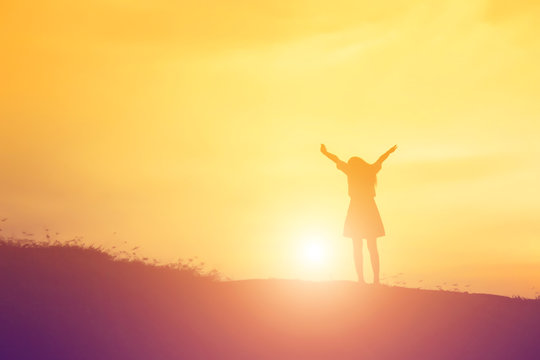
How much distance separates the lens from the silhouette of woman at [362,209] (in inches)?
808

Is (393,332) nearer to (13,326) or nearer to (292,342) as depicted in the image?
(292,342)

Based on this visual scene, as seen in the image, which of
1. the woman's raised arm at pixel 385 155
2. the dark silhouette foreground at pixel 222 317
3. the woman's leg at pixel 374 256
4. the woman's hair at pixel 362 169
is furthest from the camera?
the woman's raised arm at pixel 385 155

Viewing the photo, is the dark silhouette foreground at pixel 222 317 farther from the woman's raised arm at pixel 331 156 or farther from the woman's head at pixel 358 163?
the woman's raised arm at pixel 331 156

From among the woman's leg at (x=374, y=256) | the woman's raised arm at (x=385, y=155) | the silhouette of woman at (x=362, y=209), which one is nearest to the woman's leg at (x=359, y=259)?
the silhouette of woman at (x=362, y=209)

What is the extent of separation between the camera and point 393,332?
17.8m

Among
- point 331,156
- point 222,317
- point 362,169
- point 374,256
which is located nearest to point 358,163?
point 362,169

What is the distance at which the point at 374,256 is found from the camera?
20.5 metres

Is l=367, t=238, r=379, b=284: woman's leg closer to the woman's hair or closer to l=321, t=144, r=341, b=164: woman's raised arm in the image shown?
the woman's hair

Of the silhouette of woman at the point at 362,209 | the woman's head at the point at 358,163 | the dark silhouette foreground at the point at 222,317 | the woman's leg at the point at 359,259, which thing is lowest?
the dark silhouette foreground at the point at 222,317

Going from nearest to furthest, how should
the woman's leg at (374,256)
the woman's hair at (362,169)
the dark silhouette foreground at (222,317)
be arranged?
the dark silhouette foreground at (222,317), the woman's leg at (374,256), the woman's hair at (362,169)

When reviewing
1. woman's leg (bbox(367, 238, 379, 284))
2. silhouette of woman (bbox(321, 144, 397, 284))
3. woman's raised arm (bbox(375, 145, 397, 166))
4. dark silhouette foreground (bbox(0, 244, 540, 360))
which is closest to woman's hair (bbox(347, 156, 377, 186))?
silhouette of woman (bbox(321, 144, 397, 284))

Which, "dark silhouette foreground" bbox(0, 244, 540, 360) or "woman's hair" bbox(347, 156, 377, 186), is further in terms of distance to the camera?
"woman's hair" bbox(347, 156, 377, 186)

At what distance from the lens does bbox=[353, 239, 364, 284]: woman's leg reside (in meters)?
20.5

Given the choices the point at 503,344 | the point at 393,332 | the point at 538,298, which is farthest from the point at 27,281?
the point at 538,298
